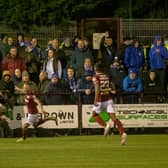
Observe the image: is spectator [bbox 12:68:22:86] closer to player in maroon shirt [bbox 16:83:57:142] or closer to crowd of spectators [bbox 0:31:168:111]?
crowd of spectators [bbox 0:31:168:111]

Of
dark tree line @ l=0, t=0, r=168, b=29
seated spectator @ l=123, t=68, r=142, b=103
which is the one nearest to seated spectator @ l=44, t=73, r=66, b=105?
seated spectator @ l=123, t=68, r=142, b=103

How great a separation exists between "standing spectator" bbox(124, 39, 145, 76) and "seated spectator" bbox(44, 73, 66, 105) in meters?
2.89

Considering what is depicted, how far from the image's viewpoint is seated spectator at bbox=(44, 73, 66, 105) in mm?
28766

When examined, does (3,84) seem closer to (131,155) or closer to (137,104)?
(137,104)

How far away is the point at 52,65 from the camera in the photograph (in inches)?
1153

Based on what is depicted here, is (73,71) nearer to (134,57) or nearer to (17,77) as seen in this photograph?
(17,77)

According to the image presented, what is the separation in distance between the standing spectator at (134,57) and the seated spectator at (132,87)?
35.3 inches

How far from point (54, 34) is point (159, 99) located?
303 inches

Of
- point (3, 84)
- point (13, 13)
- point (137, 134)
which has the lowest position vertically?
point (137, 134)

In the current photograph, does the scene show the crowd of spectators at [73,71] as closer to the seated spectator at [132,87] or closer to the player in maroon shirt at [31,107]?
the seated spectator at [132,87]

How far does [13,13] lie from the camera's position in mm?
41688

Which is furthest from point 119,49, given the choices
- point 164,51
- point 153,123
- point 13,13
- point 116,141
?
point 13,13

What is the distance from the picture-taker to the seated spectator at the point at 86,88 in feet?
94.3

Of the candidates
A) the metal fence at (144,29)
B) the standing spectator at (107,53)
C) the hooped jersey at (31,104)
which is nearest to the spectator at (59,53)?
the standing spectator at (107,53)
